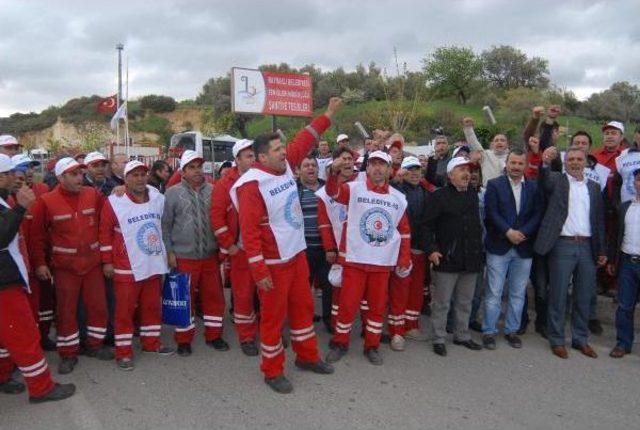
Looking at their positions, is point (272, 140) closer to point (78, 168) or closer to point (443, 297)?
point (78, 168)

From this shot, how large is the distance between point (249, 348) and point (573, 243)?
10.7 ft

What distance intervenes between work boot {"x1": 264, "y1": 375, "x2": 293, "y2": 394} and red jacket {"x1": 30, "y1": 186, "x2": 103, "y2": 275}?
6.48ft

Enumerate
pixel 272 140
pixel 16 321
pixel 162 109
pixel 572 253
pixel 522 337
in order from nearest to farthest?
pixel 16 321 → pixel 272 140 → pixel 572 253 → pixel 522 337 → pixel 162 109

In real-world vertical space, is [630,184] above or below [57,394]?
above

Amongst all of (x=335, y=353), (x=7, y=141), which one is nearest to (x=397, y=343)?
(x=335, y=353)

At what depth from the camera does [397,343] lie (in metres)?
5.25

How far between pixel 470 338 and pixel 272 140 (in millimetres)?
2804

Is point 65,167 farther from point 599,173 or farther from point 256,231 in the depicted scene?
point 599,173

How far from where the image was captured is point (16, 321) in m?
3.97

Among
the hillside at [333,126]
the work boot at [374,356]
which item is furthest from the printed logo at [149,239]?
the hillside at [333,126]

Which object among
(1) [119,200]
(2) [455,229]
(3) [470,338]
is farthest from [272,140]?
(3) [470,338]

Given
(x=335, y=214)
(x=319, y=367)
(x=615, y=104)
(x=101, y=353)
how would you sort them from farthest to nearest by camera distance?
1. (x=615, y=104)
2. (x=335, y=214)
3. (x=101, y=353)
4. (x=319, y=367)

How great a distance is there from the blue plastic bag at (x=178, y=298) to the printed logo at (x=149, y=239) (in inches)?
12.6

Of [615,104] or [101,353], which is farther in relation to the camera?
[615,104]
